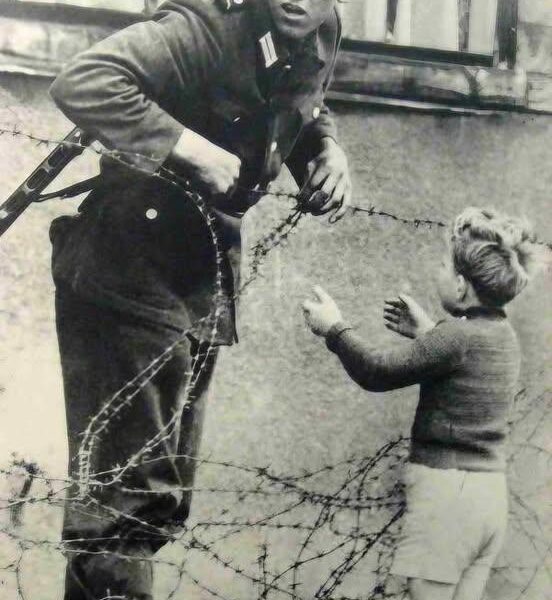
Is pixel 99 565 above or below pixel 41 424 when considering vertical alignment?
below

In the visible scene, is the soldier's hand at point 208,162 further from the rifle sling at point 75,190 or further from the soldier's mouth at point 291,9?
the soldier's mouth at point 291,9

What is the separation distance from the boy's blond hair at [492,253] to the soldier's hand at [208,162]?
759 millimetres

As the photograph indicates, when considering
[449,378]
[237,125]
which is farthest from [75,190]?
[449,378]

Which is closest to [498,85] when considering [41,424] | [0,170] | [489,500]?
[489,500]

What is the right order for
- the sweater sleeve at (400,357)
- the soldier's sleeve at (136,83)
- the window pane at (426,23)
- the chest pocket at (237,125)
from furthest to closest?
the window pane at (426,23)
the sweater sleeve at (400,357)
the chest pocket at (237,125)
the soldier's sleeve at (136,83)

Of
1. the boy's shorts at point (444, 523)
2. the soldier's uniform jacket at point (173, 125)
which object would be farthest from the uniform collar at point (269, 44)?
the boy's shorts at point (444, 523)

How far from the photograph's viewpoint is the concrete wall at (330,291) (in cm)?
242

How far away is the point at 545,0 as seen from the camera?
9.70 feet

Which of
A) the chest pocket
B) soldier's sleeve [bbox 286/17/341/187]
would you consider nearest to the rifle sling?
the chest pocket

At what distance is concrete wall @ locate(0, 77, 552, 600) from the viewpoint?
2416mm

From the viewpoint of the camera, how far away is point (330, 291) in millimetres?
2695

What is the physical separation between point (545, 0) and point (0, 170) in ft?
6.17

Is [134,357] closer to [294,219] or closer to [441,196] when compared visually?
[294,219]

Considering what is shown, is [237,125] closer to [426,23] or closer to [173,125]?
[173,125]
